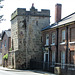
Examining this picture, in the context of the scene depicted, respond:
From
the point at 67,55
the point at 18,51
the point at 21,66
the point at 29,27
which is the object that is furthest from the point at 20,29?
the point at 67,55

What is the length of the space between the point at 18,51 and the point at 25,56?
138 centimetres

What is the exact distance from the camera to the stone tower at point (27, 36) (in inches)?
1331

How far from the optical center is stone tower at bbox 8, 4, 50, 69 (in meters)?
33.8

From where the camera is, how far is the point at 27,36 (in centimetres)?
3428

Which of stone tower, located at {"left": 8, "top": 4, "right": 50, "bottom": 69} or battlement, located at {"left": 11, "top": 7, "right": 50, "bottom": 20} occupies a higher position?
battlement, located at {"left": 11, "top": 7, "right": 50, "bottom": 20}

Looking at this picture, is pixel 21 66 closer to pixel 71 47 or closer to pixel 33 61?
pixel 33 61

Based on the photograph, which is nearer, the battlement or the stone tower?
the stone tower

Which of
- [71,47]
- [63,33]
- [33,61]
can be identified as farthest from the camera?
[33,61]

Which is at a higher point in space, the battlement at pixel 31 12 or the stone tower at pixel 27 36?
the battlement at pixel 31 12

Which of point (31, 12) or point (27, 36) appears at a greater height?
point (31, 12)

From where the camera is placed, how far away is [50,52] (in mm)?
31219

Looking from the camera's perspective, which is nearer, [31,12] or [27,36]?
[27,36]

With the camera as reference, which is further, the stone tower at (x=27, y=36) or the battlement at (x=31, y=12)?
the battlement at (x=31, y=12)

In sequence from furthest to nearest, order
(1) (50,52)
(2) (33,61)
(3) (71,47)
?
(2) (33,61) < (1) (50,52) < (3) (71,47)
